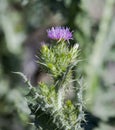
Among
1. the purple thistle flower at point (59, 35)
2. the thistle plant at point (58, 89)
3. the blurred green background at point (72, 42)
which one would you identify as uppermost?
the blurred green background at point (72, 42)

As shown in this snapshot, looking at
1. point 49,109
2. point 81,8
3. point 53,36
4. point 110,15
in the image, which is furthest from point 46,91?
point 110,15

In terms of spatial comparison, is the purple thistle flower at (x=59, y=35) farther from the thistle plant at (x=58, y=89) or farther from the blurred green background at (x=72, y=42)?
the blurred green background at (x=72, y=42)

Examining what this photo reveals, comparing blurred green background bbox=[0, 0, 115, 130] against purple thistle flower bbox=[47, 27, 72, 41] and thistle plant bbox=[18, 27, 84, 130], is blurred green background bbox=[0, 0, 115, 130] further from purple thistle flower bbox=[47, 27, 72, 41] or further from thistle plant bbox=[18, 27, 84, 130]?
purple thistle flower bbox=[47, 27, 72, 41]

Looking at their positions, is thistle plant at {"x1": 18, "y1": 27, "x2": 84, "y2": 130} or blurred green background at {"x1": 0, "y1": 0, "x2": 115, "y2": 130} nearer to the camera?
thistle plant at {"x1": 18, "y1": 27, "x2": 84, "y2": 130}

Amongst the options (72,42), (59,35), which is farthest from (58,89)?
(72,42)

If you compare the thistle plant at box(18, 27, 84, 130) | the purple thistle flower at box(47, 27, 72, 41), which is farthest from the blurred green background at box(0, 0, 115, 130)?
the purple thistle flower at box(47, 27, 72, 41)

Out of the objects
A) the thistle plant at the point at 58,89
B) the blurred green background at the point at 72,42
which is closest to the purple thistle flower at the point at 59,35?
the thistle plant at the point at 58,89

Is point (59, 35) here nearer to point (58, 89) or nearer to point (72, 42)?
point (58, 89)

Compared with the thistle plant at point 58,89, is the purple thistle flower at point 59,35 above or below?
above

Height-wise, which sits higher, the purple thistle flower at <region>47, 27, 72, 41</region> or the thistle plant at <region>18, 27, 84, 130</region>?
the purple thistle flower at <region>47, 27, 72, 41</region>
